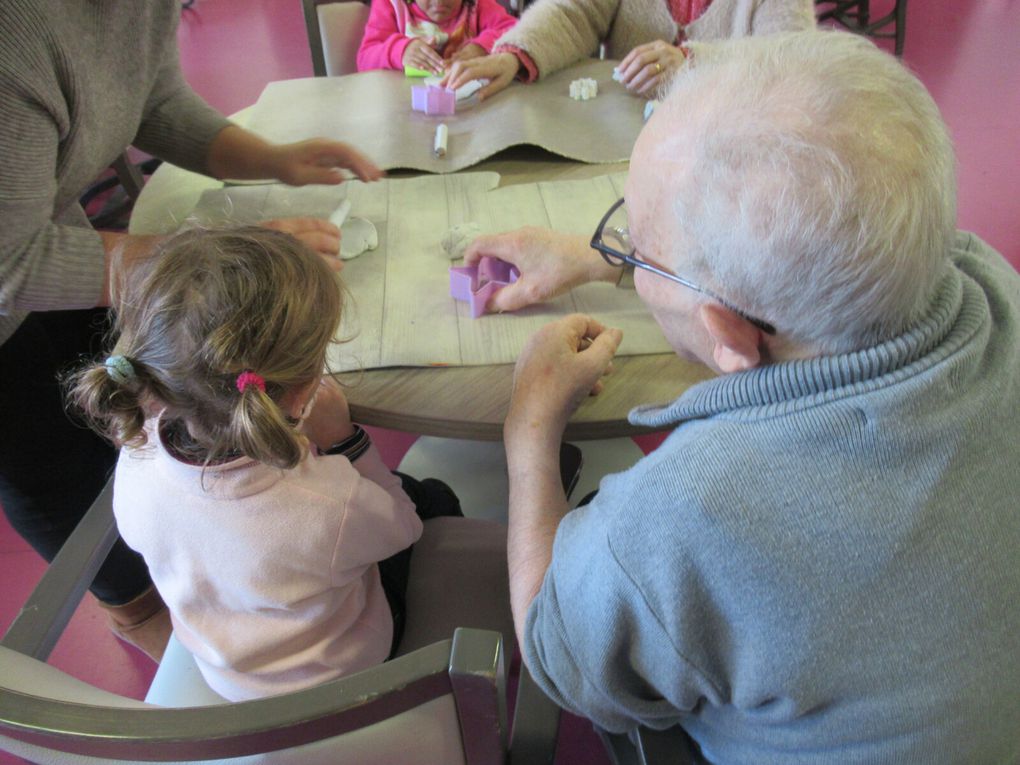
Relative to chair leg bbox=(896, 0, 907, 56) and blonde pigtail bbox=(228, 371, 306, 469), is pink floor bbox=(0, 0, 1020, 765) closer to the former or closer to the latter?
chair leg bbox=(896, 0, 907, 56)

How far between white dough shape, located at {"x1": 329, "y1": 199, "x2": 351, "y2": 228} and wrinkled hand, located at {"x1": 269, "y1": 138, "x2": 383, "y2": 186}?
3.9 inches

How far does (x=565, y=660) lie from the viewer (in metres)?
0.72

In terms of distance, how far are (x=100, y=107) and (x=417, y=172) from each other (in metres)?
0.56

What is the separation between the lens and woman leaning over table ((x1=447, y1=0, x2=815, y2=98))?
5.43 feet

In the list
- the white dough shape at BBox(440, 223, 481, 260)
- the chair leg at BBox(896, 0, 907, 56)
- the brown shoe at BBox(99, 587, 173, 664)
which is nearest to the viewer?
the white dough shape at BBox(440, 223, 481, 260)

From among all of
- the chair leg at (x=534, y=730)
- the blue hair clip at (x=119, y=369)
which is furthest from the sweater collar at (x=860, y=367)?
the blue hair clip at (x=119, y=369)

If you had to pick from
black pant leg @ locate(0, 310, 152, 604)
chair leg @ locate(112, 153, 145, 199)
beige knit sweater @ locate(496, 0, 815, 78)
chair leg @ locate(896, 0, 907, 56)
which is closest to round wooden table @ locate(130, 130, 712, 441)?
black pant leg @ locate(0, 310, 152, 604)

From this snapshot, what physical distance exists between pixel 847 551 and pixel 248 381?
0.60 m

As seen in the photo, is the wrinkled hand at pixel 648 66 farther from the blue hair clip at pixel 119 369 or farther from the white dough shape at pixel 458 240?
the blue hair clip at pixel 119 369

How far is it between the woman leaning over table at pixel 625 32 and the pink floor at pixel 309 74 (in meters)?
0.45

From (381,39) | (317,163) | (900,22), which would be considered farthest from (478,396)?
(900,22)

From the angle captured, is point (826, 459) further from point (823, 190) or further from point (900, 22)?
point (900, 22)

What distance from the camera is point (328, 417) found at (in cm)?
97

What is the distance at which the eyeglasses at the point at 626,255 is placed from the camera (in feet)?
2.17
